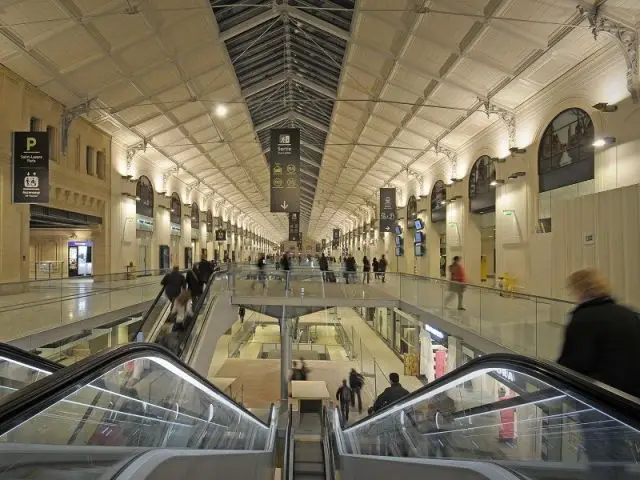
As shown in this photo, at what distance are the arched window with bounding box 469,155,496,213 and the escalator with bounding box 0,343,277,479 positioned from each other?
51.5ft

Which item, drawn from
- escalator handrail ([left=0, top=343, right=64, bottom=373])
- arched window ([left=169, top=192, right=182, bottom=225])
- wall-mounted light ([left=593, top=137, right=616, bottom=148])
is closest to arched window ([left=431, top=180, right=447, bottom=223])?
wall-mounted light ([left=593, top=137, right=616, bottom=148])

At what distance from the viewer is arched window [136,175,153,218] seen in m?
24.0

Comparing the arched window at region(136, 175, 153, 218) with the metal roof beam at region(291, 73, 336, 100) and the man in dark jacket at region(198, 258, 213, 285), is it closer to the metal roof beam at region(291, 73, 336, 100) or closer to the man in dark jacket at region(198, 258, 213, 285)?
the metal roof beam at region(291, 73, 336, 100)

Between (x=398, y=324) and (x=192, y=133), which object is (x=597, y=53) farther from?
(x=192, y=133)

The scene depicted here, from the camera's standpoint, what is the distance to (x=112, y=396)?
2852 mm

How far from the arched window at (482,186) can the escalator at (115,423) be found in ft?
51.5

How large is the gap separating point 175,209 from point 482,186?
19.9m

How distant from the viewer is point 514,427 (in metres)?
2.80

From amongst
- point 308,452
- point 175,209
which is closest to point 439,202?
point 175,209

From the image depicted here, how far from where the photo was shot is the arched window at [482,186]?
18.1m

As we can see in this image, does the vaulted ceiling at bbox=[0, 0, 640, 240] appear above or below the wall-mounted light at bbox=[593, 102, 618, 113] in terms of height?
above

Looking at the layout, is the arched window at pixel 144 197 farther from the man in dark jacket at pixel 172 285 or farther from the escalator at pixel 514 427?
the escalator at pixel 514 427

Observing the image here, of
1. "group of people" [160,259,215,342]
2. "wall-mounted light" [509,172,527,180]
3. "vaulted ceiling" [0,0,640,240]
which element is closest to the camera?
"group of people" [160,259,215,342]

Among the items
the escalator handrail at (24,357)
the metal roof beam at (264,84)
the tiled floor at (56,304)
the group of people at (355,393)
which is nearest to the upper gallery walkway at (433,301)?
the group of people at (355,393)
